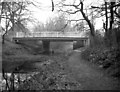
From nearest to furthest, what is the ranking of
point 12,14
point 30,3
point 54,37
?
point 30,3, point 12,14, point 54,37

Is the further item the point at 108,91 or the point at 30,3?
the point at 30,3

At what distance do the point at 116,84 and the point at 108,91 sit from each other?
72cm

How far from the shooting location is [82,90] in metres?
4.91

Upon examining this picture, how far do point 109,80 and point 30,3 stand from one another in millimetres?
6589

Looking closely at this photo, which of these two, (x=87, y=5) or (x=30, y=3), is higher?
(x=87, y=5)

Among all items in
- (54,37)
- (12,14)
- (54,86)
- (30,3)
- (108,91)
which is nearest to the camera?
(108,91)

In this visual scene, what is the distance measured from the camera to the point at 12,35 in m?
30.9

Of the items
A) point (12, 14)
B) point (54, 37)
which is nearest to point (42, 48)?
point (54, 37)

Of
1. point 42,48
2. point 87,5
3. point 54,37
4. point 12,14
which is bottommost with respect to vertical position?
point 42,48

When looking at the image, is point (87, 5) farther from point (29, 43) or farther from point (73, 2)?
point (29, 43)

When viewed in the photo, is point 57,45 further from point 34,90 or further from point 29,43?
point 34,90

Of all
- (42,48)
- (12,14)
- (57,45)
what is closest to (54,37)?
(42,48)

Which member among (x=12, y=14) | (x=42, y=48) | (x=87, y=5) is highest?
(x=87, y=5)

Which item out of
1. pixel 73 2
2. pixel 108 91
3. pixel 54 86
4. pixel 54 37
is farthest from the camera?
pixel 54 37
